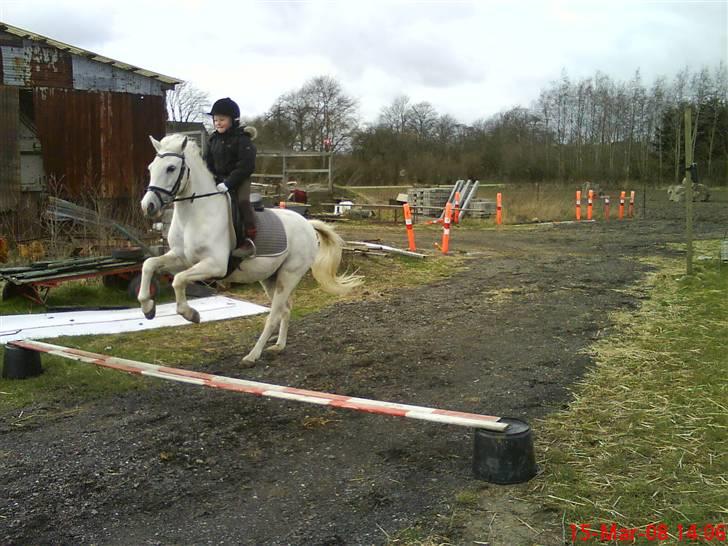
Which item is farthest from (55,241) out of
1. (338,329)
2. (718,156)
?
(718,156)

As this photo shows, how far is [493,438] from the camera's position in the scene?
3746 millimetres

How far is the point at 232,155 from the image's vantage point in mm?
5992

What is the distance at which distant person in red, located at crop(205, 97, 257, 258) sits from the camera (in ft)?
19.4

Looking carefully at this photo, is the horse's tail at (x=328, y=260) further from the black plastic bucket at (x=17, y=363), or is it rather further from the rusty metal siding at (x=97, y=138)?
the rusty metal siding at (x=97, y=138)

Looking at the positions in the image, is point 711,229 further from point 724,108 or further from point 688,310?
point 724,108

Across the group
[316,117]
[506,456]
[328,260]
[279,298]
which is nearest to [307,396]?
[506,456]

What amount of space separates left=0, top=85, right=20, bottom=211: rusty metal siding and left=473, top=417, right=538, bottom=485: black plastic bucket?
12.8 metres

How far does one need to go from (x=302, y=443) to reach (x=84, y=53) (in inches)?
571

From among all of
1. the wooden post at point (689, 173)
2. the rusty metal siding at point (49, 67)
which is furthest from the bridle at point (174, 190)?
the rusty metal siding at point (49, 67)

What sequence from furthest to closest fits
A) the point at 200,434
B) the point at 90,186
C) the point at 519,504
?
the point at 90,186
the point at 200,434
the point at 519,504

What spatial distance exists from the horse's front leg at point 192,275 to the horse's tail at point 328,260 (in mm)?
1952

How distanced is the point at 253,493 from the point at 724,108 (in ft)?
186

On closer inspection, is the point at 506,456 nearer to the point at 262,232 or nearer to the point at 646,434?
the point at 646,434

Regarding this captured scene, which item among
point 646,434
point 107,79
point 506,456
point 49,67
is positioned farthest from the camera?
point 107,79
